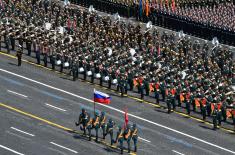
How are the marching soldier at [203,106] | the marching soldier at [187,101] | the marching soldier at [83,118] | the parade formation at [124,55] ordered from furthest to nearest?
the parade formation at [124,55]
the marching soldier at [187,101]
the marching soldier at [203,106]
the marching soldier at [83,118]

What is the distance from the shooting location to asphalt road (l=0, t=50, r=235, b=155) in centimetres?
7894

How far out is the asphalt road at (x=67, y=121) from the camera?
78.9 m

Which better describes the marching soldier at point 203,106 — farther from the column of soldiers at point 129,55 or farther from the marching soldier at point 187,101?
the marching soldier at point 187,101

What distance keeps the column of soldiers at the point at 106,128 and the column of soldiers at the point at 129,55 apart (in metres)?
10.3

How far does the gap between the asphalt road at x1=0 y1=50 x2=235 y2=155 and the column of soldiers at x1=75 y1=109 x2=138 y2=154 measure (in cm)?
96

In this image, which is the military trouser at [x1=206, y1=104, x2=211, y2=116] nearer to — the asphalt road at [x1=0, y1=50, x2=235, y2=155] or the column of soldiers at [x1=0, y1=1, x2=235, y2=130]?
the column of soldiers at [x1=0, y1=1, x2=235, y2=130]

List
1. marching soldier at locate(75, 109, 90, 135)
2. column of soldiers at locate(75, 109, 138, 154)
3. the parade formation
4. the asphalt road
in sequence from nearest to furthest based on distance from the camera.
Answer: column of soldiers at locate(75, 109, 138, 154)
the asphalt road
marching soldier at locate(75, 109, 90, 135)
the parade formation

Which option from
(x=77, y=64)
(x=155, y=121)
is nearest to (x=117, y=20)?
(x=77, y=64)

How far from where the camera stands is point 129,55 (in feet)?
319

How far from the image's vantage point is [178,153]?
79.1m

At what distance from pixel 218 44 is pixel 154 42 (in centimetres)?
677

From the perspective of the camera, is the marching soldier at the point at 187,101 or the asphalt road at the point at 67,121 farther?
the marching soldier at the point at 187,101

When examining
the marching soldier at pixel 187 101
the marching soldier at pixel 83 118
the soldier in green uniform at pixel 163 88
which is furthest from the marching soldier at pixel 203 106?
the marching soldier at pixel 83 118

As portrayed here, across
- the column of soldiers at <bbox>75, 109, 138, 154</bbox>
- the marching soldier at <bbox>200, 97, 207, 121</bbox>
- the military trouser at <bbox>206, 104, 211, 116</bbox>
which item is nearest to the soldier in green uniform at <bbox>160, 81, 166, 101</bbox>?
the marching soldier at <bbox>200, 97, 207, 121</bbox>
